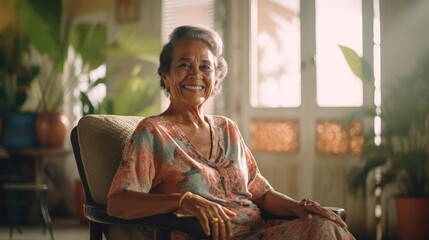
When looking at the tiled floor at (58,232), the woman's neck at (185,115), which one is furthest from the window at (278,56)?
the woman's neck at (185,115)

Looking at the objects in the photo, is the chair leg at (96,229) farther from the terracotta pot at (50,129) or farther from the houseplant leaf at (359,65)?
the terracotta pot at (50,129)

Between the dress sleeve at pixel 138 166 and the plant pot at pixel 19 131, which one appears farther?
the plant pot at pixel 19 131

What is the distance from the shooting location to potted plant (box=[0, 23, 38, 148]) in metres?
A: 5.83

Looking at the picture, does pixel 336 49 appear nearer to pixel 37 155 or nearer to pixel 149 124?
pixel 37 155

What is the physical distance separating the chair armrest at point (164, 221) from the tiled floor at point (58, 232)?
10.0 ft

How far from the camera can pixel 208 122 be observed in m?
2.10

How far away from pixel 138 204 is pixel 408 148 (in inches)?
125

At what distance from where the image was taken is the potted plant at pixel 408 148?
434cm

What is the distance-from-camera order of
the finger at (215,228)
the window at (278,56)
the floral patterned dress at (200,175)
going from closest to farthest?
the finger at (215,228) → the floral patterned dress at (200,175) → the window at (278,56)

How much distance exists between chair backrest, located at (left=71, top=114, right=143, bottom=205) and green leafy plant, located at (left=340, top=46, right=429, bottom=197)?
2729 millimetres

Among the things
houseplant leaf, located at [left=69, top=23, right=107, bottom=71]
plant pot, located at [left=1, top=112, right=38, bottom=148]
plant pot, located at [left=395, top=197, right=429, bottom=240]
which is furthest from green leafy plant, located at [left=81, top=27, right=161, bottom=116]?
plant pot, located at [left=395, top=197, right=429, bottom=240]

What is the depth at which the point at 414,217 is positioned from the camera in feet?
14.2

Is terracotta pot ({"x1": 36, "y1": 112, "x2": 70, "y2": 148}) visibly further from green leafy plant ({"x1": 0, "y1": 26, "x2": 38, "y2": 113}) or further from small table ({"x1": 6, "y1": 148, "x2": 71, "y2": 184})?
green leafy plant ({"x1": 0, "y1": 26, "x2": 38, "y2": 113})

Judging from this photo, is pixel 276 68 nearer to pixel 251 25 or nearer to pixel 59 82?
pixel 251 25
